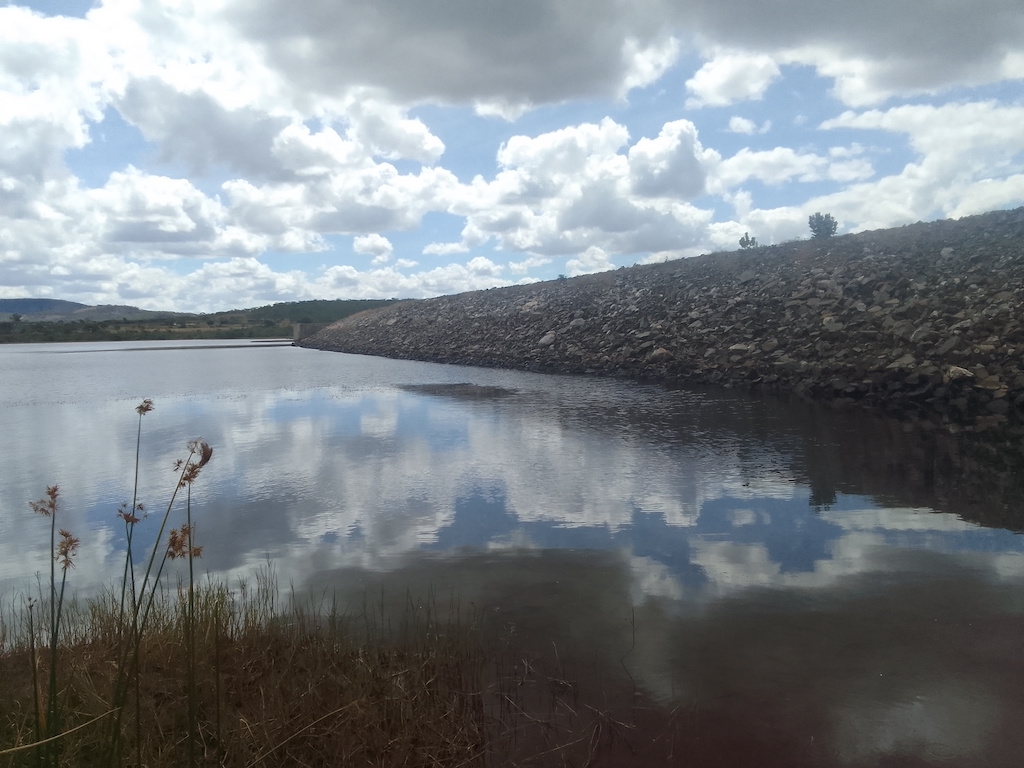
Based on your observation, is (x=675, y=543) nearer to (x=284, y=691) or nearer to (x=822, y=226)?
(x=284, y=691)

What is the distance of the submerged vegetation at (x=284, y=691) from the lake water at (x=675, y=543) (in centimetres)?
42

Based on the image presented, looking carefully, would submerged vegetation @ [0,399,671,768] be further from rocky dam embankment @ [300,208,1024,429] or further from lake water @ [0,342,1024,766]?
rocky dam embankment @ [300,208,1024,429]

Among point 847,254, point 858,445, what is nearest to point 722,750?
point 858,445

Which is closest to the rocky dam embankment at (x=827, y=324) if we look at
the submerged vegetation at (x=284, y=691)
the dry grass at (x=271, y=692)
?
the submerged vegetation at (x=284, y=691)

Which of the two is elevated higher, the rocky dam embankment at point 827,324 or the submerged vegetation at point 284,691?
the rocky dam embankment at point 827,324

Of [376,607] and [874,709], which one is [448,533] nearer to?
[376,607]

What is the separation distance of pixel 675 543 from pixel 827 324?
40.7ft

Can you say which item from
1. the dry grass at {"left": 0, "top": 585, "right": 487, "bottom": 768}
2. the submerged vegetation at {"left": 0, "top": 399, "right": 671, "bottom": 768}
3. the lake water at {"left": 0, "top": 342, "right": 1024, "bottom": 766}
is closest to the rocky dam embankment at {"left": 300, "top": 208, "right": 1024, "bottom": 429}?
the lake water at {"left": 0, "top": 342, "right": 1024, "bottom": 766}

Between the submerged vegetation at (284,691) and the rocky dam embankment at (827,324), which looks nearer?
the submerged vegetation at (284,691)

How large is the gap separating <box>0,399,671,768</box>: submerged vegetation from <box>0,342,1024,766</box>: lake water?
1.37 ft

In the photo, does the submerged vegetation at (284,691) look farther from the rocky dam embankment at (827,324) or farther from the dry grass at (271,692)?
the rocky dam embankment at (827,324)

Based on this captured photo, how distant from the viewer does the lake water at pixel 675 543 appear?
11.4 ft

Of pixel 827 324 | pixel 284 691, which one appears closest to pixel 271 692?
pixel 284 691

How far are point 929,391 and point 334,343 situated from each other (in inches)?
1543
